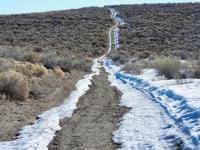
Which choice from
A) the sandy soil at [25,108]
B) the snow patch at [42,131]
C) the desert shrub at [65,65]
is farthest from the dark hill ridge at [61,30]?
the snow patch at [42,131]

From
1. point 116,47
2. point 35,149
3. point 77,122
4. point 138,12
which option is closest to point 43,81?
point 77,122

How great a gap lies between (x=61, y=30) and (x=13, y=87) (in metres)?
57.4

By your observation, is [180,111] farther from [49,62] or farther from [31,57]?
[49,62]

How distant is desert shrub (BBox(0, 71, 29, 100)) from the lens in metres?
16.0

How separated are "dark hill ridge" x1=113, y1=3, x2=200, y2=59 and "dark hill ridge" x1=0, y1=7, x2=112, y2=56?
4.09 meters

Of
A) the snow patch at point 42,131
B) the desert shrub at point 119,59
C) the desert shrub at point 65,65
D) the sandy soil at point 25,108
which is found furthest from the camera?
the desert shrub at point 119,59

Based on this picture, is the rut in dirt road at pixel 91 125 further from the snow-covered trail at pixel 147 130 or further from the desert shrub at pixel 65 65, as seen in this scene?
the desert shrub at pixel 65 65

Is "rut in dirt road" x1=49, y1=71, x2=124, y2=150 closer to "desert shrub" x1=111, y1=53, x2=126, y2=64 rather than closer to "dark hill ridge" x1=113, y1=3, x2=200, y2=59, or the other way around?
"desert shrub" x1=111, y1=53, x2=126, y2=64

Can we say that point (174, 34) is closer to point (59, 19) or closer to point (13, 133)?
point (59, 19)

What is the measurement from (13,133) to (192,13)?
242 ft

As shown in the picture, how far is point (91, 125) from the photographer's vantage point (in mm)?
11773

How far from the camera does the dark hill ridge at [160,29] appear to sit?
2261 inches

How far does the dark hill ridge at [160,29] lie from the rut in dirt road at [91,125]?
29.9m

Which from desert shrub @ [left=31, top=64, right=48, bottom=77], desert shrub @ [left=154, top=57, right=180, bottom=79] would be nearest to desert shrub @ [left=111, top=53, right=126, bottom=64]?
desert shrub @ [left=154, top=57, right=180, bottom=79]
